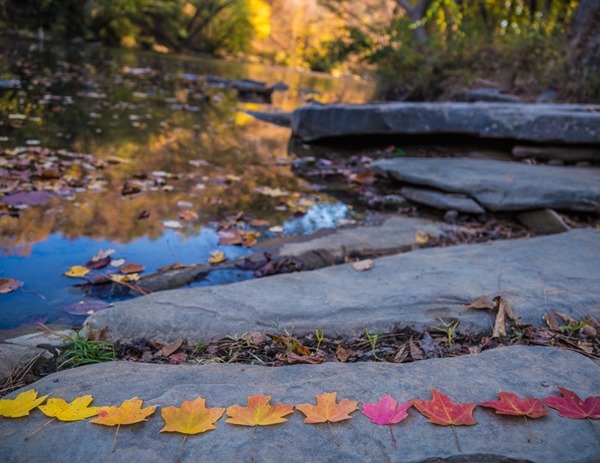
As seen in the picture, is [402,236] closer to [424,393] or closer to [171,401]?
[424,393]

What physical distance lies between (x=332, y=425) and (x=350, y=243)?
1.74m

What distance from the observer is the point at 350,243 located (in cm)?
278

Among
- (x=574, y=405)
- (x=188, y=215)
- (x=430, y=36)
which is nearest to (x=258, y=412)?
(x=574, y=405)

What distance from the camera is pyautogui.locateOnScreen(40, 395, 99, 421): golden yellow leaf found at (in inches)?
43.6

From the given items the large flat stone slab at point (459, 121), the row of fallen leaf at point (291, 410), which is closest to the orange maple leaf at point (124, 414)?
the row of fallen leaf at point (291, 410)

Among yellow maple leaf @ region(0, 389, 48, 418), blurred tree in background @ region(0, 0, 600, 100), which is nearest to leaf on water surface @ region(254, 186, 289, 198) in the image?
yellow maple leaf @ region(0, 389, 48, 418)

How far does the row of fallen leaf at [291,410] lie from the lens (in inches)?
42.7

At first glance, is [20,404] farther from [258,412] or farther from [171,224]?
[171,224]

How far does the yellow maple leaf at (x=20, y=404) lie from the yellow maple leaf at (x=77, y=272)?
112cm

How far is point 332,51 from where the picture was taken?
10758mm

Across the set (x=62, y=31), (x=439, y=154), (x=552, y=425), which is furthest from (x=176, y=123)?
(x=62, y=31)

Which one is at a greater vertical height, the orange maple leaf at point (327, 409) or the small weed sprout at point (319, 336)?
the orange maple leaf at point (327, 409)

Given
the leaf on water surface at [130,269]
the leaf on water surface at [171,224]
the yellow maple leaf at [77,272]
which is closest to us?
the yellow maple leaf at [77,272]

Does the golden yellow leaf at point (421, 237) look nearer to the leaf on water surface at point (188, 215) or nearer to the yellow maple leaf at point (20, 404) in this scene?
the leaf on water surface at point (188, 215)
